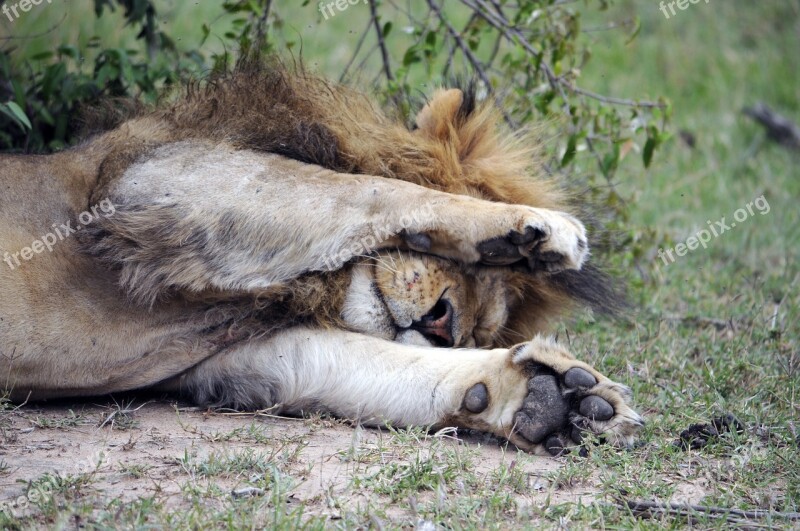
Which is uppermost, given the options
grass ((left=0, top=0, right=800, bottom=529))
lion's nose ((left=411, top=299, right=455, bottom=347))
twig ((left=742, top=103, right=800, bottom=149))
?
twig ((left=742, top=103, right=800, bottom=149))

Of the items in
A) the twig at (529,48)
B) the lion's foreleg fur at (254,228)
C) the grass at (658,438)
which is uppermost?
the twig at (529,48)

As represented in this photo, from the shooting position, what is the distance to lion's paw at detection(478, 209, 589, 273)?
2855 mm

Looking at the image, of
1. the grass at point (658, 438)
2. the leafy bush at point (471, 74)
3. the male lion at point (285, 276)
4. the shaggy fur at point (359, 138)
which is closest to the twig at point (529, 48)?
the leafy bush at point (471, 74)

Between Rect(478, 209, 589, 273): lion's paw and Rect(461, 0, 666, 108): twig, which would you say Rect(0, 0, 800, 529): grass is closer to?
Rect(478, 209, 589, 273): lion's paw

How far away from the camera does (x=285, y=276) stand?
303cm

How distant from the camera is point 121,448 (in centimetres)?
268

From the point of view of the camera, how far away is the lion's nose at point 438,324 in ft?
10.6

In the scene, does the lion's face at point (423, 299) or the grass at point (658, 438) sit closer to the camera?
the grass at point (658, 438)

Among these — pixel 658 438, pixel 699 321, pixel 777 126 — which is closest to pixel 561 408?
pixel 658 438

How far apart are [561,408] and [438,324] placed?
0.60 metres

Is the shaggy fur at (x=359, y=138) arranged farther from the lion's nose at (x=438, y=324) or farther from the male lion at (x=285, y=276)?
the lion's nose at (x=438, y=324)

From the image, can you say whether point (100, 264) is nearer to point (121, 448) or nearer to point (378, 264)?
point (121, 448)

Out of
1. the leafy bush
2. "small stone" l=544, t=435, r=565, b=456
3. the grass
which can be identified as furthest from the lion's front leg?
the leafy bush

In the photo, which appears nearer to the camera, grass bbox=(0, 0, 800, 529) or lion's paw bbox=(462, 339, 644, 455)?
grass bbox=(0, 0, 800, 529)
